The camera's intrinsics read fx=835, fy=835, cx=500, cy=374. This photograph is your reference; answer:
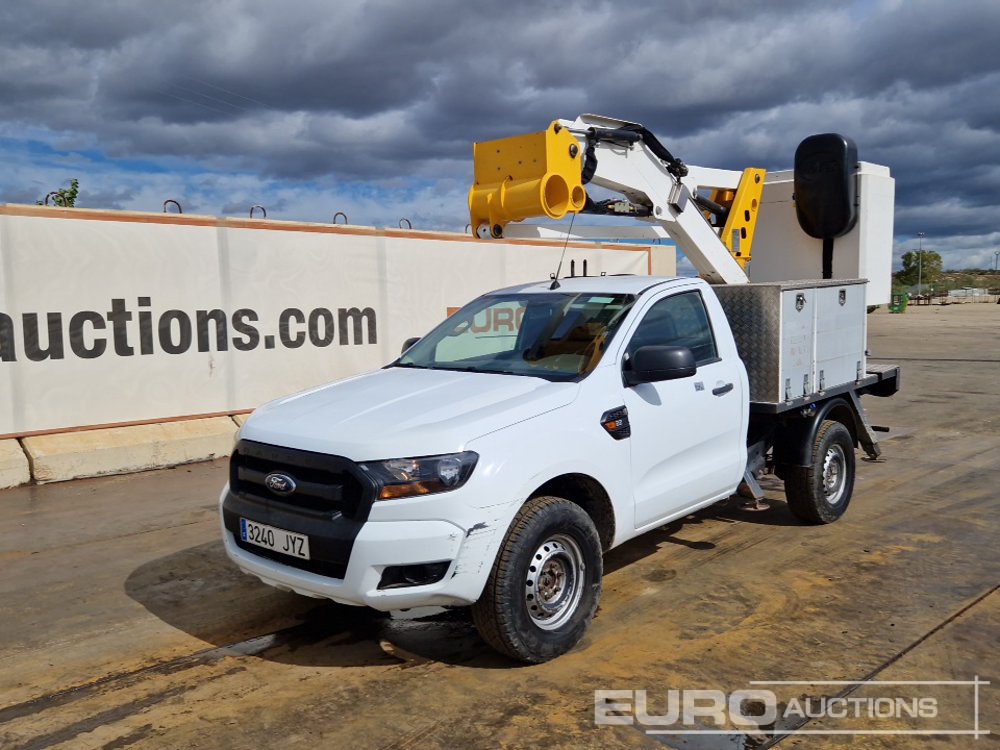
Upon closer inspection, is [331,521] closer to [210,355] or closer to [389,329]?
[210,355]

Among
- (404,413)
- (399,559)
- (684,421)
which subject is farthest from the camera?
(684,421)

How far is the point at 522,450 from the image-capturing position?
3.96 m

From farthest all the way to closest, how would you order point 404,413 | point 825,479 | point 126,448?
point 126,448 < point 825,479 < point 404,413

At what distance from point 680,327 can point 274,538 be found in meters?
2.90

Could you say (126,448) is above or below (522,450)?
below

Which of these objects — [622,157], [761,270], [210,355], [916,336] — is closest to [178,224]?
[210,355]

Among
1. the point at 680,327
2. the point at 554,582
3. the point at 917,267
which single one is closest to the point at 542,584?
the point at 554,582

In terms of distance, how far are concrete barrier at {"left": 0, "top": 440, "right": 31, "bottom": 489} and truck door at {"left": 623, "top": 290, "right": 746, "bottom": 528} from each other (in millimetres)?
6662

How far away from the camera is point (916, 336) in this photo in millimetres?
29203

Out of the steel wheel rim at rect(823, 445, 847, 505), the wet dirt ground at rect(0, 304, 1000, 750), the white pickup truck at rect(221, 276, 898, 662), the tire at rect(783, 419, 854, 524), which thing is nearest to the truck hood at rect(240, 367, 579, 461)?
the white pickup truck at rect(221, 276, 898, 662)

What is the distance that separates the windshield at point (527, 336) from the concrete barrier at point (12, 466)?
505cm

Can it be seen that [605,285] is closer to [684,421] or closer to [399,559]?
[684,421]

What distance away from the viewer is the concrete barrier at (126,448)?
861 centimetres

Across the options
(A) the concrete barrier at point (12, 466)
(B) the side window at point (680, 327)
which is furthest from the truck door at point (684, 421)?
(A) the concrete barrier at point (12, 466)
